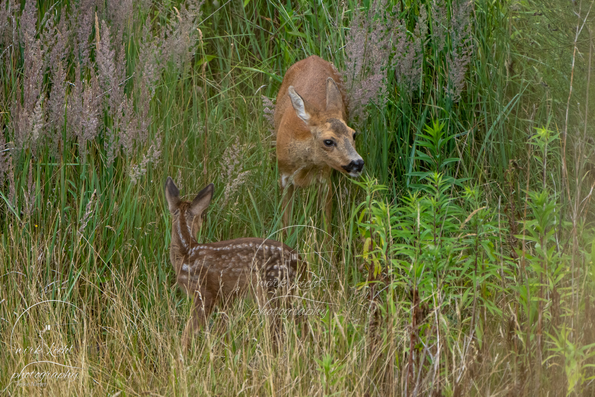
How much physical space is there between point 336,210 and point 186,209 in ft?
4.36

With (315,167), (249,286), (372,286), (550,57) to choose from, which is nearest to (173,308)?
(249,286)

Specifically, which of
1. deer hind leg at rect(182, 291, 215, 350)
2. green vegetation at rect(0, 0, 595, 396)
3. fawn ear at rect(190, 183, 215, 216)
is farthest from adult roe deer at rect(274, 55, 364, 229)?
deer hind leg at rect(182, 291, 215, 350)

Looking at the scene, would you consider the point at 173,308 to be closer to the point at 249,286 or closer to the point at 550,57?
the point at 249,286

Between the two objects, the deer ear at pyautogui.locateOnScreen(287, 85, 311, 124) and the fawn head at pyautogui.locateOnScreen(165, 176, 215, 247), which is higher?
the deer ear at pyautogui.locateOnScreen(287, 85, 311, 124)

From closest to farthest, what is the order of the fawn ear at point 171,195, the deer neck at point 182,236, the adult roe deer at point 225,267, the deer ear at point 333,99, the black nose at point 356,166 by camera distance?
the adult roe deer at point 225,267 → the deer neck at point 182,236 → the fawn ear at point 171,195 → the black nose at point 356,166 → the deer ear at point 333,99

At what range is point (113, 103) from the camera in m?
4.45

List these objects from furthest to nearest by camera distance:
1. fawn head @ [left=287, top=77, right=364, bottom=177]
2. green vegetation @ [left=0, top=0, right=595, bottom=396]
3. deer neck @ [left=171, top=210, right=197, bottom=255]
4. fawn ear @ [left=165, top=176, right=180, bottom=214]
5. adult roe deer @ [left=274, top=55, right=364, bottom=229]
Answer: adult roe deer @ [left=274, top=55, right=364, bottom=229] → fawn head @ [left=287, top=77, right=364, bottom=177] → fawn ear @ [left=165, top=176, right=180, bottom=214] → deer neck @ [left=171, top=210, right=197, bottom=255] → green vegetation @ [left=0, top=0, right=595, bottom=396]

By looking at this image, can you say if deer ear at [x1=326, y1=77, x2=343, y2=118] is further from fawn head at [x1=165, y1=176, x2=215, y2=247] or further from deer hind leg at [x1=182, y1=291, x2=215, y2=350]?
deer hind leg at [x1=182, y1=291, x2=215, y2=350]

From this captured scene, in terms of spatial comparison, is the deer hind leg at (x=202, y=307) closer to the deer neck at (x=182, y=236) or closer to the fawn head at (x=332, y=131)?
the deer neck at (x=182, y=236)

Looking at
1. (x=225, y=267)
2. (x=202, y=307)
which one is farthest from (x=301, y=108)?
(x=202, y=307)

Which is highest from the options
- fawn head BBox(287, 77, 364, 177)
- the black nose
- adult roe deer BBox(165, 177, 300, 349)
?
fawn head BBox(287, 77, 364, 177)

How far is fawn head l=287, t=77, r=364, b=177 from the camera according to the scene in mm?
5086

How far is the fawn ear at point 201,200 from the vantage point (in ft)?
14.2

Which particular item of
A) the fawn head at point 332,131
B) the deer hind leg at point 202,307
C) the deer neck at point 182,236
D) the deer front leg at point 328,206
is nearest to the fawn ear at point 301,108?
the fawn head at point 332,131
